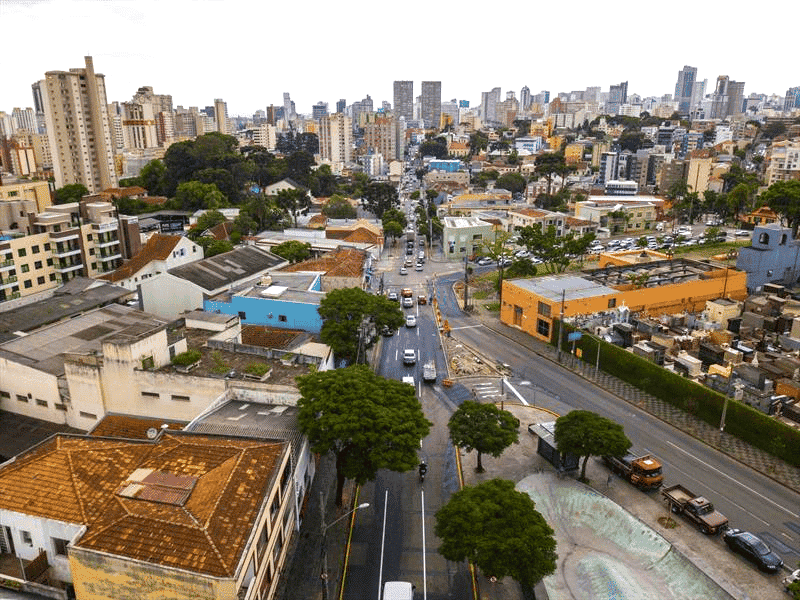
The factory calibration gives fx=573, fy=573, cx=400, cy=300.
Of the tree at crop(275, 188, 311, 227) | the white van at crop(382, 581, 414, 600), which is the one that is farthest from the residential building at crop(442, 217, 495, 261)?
the white van at crop(382, 581, 414, 600)

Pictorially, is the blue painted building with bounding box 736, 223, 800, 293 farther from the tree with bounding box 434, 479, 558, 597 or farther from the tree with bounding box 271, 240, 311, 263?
the tree with bounding box 434, 479, 558, 597

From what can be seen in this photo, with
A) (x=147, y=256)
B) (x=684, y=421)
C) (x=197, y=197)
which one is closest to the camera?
(x=684, y=421)

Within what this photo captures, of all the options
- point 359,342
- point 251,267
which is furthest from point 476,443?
point 251,267

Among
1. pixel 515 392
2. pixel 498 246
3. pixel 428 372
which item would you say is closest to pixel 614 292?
pixel 515 392

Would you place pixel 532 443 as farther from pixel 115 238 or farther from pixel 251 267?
pixel 115 238

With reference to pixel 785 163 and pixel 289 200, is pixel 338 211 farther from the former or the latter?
pixel 785 163

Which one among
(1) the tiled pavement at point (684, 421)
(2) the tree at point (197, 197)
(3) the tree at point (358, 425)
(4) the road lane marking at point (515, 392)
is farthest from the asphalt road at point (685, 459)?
(2) the tree at point (197, 197)

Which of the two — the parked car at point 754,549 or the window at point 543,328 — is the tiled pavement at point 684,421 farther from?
the parked car at point 754,549
